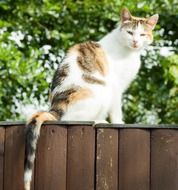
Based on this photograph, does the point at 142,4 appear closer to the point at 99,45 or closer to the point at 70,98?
the point at 99,45

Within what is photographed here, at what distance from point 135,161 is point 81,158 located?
11.8 inches

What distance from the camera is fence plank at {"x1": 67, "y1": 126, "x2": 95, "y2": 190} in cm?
328

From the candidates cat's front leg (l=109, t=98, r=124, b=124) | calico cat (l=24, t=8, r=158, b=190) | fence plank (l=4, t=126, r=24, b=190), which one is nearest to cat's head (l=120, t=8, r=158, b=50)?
calico cat (l=24, t=8, r=158, b=190)

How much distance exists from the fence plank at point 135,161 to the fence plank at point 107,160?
33 millimetres

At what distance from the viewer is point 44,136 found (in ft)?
11.0

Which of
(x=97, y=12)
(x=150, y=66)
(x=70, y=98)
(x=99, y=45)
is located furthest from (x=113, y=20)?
(x=70, y=98)

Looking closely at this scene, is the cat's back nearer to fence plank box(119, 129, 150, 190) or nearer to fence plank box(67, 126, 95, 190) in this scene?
fence plank box(67, 126, 95, 190)

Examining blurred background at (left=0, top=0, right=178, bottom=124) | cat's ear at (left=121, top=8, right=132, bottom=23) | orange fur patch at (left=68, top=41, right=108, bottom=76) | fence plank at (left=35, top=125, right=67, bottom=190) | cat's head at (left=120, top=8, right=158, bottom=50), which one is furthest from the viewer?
blurred background at (left=0, top=0, right=178, bottom=124)

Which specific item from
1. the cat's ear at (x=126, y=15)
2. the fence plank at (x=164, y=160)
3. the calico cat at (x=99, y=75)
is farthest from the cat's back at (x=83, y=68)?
the fence plank at (x=164, y=160)

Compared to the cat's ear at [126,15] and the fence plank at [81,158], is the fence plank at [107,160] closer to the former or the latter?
the fence plank at [81,158]

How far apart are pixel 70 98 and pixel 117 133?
648 mm

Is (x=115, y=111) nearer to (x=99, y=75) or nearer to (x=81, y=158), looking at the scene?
(x=99, y=75)

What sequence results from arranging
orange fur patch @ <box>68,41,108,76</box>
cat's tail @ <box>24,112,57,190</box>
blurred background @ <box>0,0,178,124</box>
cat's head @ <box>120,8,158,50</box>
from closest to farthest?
cat's tail @ <box>24,112,57,190</box>, orange fur patch @ <box>68,41,108,76</box>, cat's head @ <box>120,8,158,50</box>, blurred background @ <box>0,0,178,124</box>

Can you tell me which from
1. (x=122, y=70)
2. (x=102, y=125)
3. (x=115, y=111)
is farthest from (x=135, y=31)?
(x=102, y=125)
